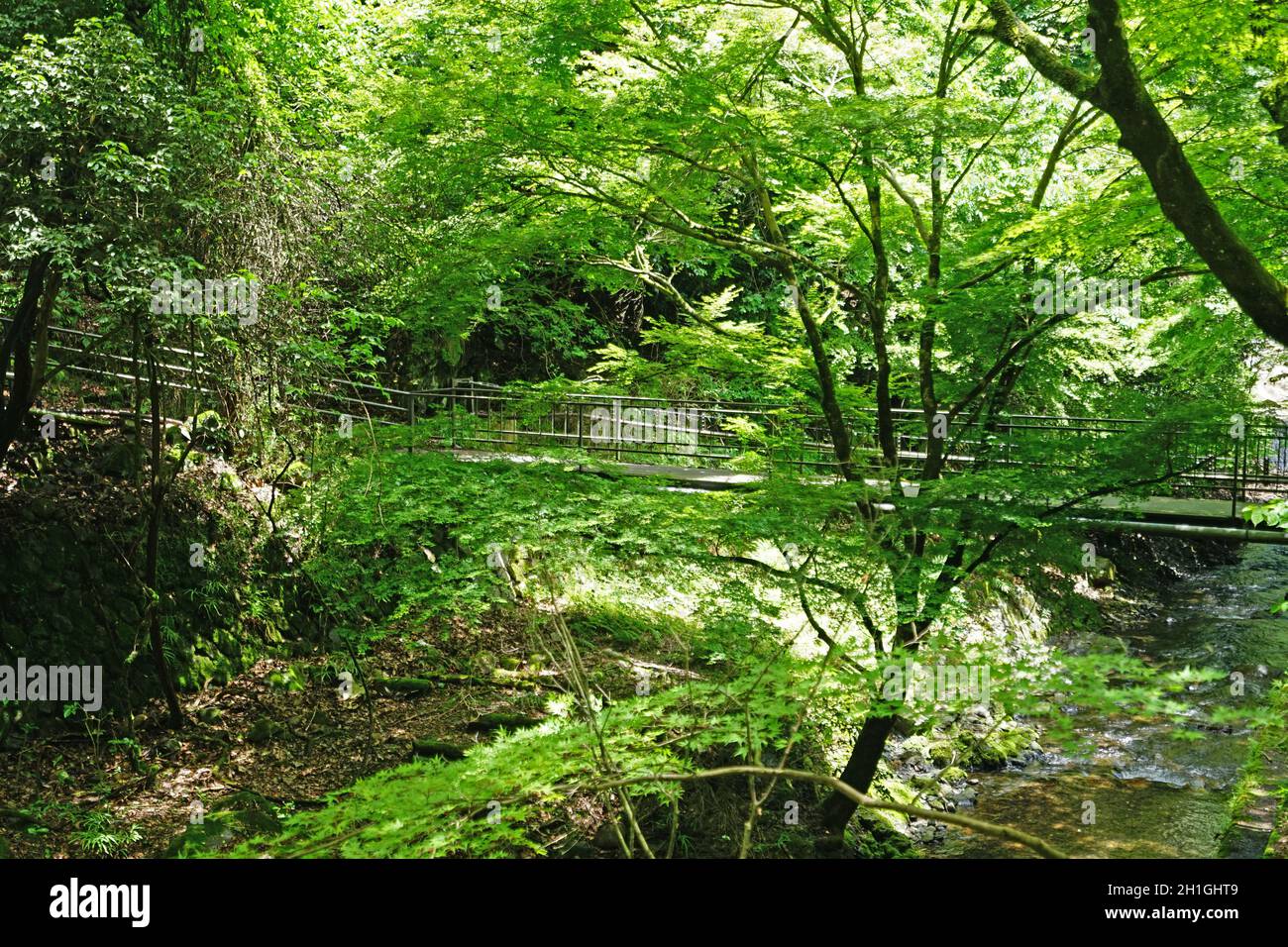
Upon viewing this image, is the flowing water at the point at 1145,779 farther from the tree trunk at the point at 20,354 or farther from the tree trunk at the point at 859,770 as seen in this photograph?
the tree trunk at the point at 20,354

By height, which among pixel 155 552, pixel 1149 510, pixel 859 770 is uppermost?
pixel 1149 510

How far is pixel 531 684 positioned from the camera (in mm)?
9555

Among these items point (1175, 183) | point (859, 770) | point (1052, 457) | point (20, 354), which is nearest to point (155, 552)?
point (20, 354)

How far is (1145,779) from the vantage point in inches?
391

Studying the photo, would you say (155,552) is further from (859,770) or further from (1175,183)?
(1175,183)

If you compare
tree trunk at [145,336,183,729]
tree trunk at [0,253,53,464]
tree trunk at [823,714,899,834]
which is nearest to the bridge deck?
tree trunk at [823,714,899,834]

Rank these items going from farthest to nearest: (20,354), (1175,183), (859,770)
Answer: (859,770)
(20,354)
(1175,183)

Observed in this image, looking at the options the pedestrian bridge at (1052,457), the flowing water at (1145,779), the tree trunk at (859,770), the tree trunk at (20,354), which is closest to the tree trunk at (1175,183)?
the pedestrian bridge at (1052,457)

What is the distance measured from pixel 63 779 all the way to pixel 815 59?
9.09 m

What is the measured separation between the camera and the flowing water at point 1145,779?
858cm

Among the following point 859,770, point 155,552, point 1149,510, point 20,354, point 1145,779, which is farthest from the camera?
point 1145,779

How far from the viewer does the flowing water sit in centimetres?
858

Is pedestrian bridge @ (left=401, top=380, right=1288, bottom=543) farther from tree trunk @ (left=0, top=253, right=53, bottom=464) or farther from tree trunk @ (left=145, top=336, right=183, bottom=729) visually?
tree trunk @ (left=0, top=253, right=53, bottom=464)
